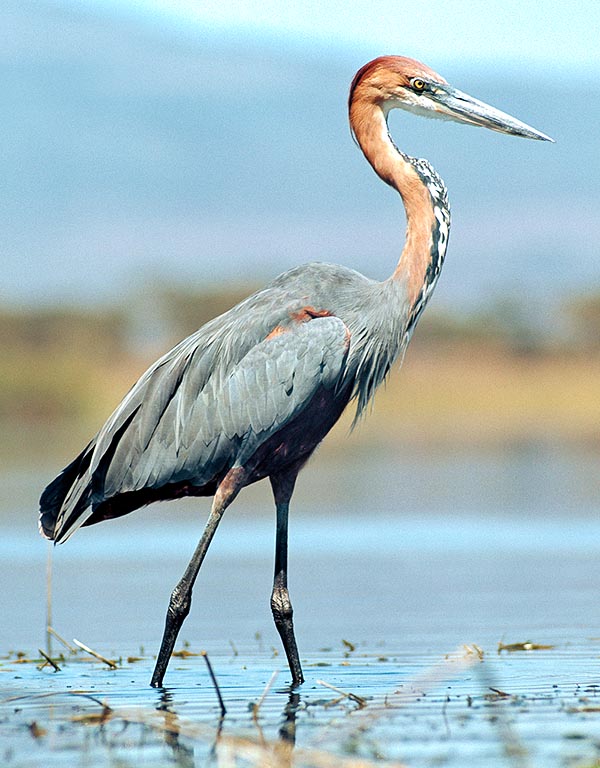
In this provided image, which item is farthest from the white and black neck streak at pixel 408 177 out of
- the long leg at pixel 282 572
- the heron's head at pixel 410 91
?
the long leg at pixel 282 572

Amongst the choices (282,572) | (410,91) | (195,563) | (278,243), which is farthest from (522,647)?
(278,243)

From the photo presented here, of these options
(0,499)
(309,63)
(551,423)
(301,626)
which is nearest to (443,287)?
(309,63)

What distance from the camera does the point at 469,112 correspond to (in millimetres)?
8836

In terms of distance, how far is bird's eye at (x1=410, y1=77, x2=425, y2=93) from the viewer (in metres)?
8.93

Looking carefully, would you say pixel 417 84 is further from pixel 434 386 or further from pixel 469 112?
pixel 434 386

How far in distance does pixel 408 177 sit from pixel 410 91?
525 mm

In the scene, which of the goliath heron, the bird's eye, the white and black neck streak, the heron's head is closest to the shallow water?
the goliath heron

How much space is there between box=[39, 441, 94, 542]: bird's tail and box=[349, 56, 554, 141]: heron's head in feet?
7.72

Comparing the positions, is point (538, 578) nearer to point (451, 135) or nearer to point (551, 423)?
point (551, 423)

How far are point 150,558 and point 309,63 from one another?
18510 cm

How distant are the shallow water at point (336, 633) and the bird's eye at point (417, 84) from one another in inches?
115

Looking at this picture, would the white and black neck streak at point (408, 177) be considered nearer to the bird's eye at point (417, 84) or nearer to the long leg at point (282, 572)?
the bird's eye at point (417, 84)

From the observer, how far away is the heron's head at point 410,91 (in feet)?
29.1

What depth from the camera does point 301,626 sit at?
1038 cm
